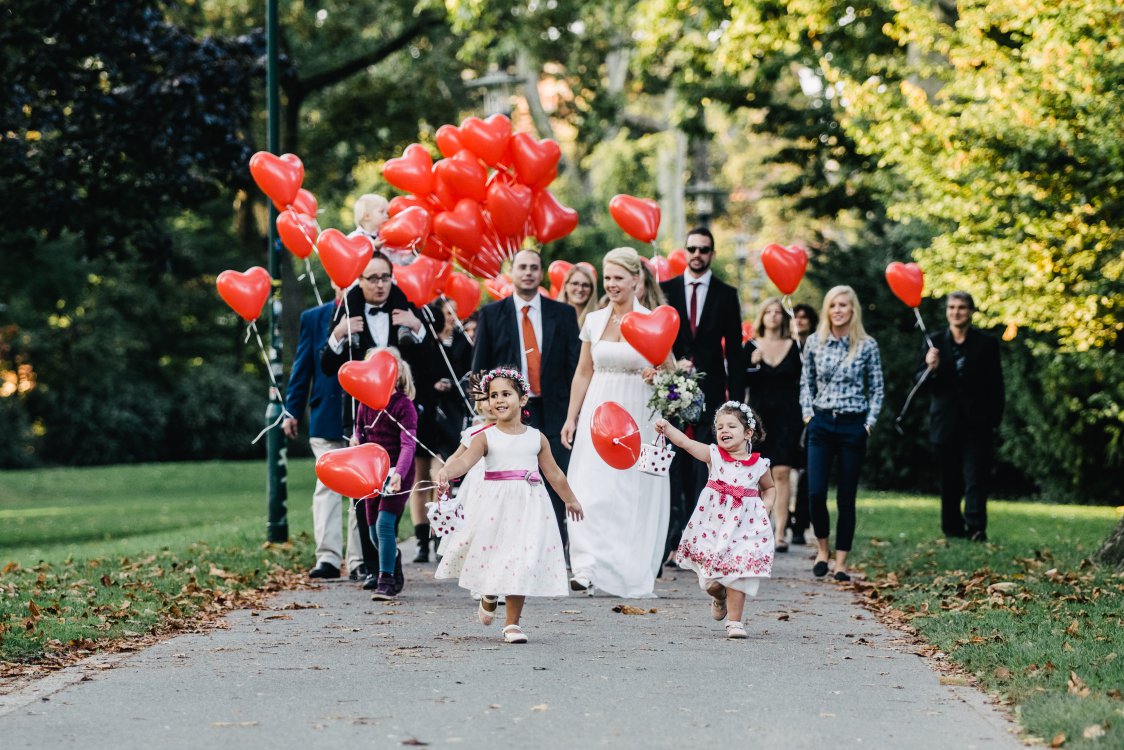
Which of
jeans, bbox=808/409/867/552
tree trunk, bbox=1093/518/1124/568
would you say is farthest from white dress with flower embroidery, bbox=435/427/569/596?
tree trunk, bbox=1093/518/1124/568

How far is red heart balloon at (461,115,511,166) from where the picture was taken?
1245 cm

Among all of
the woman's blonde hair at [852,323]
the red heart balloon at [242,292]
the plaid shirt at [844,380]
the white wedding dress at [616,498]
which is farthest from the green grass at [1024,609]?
the red heart balloon at [242,292]

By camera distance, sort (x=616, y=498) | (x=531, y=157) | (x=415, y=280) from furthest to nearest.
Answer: (x=531, y=157), (x=415, y=280), (x=616, y=498)

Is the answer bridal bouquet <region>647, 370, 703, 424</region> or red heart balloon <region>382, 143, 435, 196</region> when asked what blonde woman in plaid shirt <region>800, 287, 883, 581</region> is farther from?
red heart balloon <region>382, 143, 435, 196</region>

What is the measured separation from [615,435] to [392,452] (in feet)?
5.95

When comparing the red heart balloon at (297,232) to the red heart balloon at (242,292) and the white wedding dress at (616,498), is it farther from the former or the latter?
the white wedding dress at (616,498)

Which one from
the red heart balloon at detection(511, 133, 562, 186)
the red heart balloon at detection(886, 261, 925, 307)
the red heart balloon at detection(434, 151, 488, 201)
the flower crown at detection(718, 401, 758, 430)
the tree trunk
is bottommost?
the tree trunk

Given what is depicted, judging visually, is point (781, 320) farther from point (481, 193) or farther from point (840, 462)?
point (481, 193)

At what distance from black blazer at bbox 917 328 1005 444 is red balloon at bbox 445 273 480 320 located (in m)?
4.34

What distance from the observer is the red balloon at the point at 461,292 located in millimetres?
13289

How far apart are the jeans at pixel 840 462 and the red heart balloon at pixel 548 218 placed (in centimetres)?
284

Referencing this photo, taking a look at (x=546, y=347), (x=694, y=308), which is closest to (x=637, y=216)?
(x=694, y=308)

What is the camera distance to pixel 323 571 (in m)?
11.5

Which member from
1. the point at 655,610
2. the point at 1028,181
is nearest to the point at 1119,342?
the point at 1028,181
